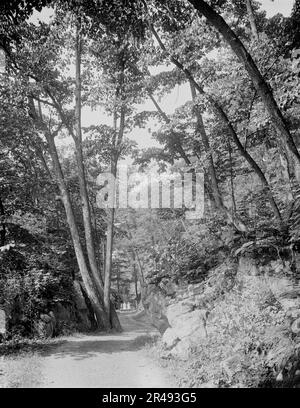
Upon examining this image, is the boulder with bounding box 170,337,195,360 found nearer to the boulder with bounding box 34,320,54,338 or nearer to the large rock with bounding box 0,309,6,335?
the boulder with bounding box 34,320,54,338

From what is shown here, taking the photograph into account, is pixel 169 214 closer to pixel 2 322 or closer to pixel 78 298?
pixel 78 298

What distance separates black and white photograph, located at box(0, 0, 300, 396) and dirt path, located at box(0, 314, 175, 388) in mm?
56

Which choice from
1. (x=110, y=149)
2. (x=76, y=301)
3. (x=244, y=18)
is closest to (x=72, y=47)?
(x=110, y=149)

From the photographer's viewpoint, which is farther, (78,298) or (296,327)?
(78,298)

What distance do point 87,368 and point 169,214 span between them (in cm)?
1208

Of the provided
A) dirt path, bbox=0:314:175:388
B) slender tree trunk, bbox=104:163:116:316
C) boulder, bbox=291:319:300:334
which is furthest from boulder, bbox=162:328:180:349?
slender tree trunk, bbox=104:163:116:316

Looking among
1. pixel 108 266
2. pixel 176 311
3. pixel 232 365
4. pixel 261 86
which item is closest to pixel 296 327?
pixel 232 365

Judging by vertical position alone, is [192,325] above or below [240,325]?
below

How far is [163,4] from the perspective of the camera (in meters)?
8.76

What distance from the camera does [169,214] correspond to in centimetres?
1962

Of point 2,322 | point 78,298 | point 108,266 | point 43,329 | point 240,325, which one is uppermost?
point 108,266

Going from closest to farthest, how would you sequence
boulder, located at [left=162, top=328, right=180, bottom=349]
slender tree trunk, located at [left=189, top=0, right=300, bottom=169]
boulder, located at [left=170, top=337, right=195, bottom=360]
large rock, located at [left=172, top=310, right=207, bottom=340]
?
slender tree trunk, located at [left=189, top=0, right=300, bottom=169] → boulder, located at [left=170, top=337, right=195, bottom=360] → large rock, located at [left=172, top=310, right=207, bottom=340] → boulder, located at [left=162, top=328, right=180, bottom=349]

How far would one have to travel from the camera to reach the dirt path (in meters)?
7.11
